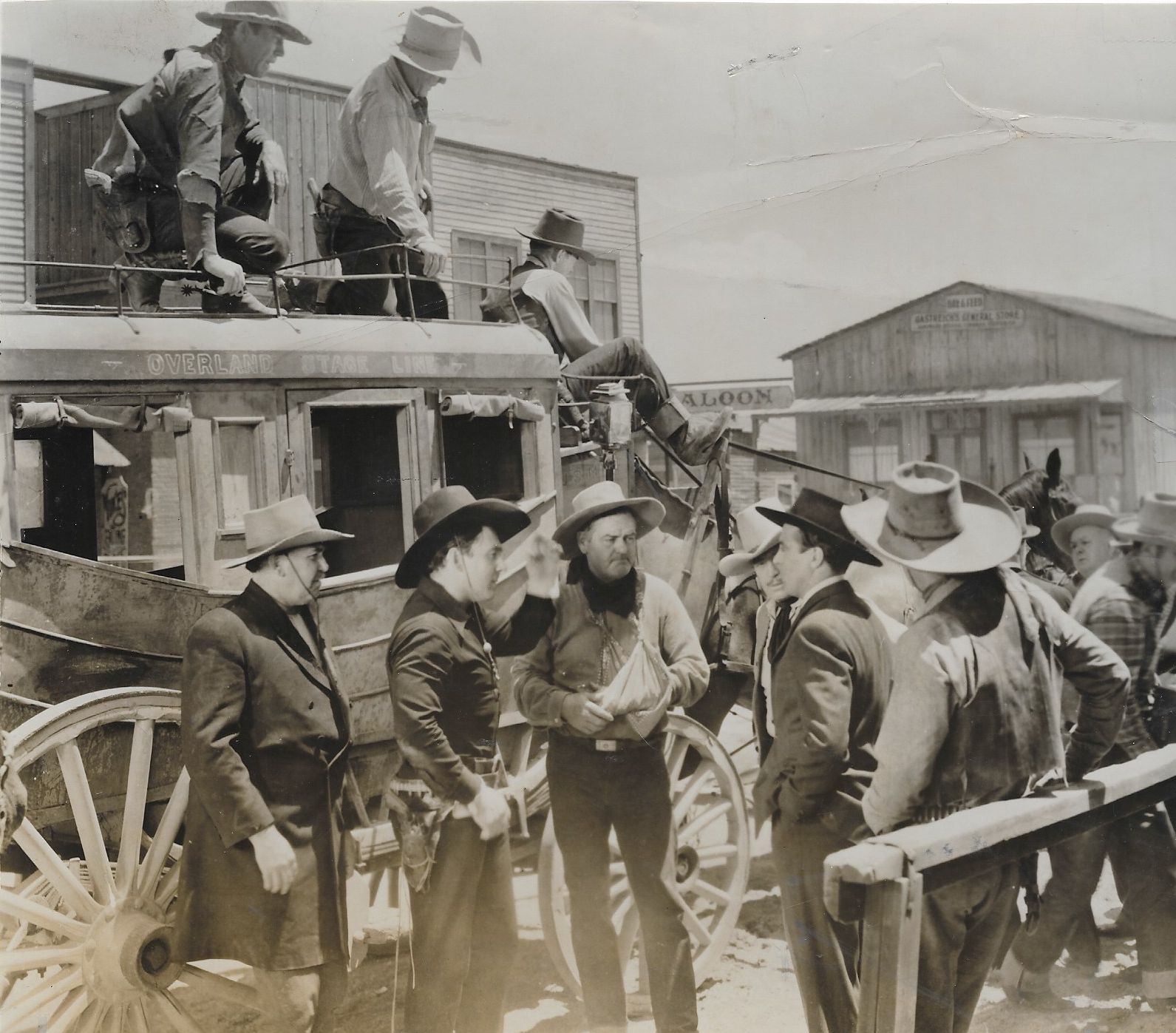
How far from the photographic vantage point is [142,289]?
11.2 feet

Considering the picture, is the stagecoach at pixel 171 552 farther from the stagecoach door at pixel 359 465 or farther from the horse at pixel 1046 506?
the horse at pixel 1046 506

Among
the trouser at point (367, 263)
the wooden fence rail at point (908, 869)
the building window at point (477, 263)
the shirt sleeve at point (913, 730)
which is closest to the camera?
the wooden fence rail at point (908, 869)

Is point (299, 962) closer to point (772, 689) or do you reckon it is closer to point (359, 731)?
point (359, 731)

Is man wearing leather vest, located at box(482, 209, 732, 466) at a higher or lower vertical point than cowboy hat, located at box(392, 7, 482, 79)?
lower

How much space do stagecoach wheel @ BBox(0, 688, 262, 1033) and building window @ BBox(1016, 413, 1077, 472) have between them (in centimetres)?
300

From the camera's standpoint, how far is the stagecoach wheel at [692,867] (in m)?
3.60

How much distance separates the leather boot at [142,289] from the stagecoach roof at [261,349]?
7.1 inches

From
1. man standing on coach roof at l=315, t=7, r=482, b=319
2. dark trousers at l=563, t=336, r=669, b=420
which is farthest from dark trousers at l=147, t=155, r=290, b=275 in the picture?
dark trousers at l=563, t=336, r=669, b=420

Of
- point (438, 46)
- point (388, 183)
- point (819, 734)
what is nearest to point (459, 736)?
point (819, 734)

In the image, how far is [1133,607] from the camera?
382 cm

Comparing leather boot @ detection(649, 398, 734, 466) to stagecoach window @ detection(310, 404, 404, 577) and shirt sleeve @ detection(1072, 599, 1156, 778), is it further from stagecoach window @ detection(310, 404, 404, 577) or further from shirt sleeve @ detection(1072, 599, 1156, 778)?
shirt sleeve @ detection(1072, 599, 1156, 778)

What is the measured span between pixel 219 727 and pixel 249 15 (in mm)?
2280

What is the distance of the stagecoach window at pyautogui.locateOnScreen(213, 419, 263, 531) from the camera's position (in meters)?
3.28

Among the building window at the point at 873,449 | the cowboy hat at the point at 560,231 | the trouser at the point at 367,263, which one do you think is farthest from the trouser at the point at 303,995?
the cowboy hat at the point at 560,231
